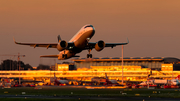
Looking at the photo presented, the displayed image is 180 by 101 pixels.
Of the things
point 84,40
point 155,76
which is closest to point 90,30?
point 84,40

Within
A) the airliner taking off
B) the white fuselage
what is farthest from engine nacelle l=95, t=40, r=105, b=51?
the white fuselage

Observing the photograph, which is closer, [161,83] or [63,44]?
[63,44]

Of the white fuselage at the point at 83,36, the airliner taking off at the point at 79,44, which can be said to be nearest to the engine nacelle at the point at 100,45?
the airliner taking off at the point at 79,44

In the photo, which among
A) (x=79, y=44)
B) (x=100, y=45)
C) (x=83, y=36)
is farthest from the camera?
(x=100, y=45)

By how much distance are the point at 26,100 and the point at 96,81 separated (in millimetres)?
107346

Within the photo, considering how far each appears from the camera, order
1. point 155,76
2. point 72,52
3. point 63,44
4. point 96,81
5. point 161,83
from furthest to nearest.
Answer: point 155,76, point 96,81, point 161,83, point 72,52, point 63,44

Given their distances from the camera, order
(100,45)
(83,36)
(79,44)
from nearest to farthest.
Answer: (83,36) → (79,44) → (100,45)

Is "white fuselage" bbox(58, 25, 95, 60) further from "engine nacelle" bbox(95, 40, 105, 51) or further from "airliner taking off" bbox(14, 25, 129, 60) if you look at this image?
"engine nacelle" bbox(95, 40, 105, 51)

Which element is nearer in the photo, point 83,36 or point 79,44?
point 83,36

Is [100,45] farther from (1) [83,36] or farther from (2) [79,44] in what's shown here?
(1) [83,36]

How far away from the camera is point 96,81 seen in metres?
154

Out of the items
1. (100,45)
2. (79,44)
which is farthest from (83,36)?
(100,45)

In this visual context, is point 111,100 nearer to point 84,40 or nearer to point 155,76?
point 84,40

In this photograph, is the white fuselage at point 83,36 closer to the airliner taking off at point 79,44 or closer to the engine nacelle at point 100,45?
the airliner taking off at point 79,44
